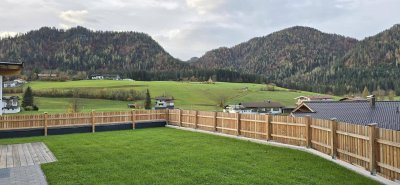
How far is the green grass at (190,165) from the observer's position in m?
9.49

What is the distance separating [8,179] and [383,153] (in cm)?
1044

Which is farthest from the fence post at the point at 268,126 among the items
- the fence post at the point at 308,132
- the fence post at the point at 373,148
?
the fence post at the point at 373,148

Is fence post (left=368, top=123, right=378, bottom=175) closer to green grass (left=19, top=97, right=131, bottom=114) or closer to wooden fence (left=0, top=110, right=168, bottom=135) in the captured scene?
wooden fence (left=0, top=110, right=168, bottom=135)

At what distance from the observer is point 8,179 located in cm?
966

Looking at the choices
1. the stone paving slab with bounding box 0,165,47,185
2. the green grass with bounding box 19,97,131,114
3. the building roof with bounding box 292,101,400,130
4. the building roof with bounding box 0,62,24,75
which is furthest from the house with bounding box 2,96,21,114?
the stone paving slab with bounding box 0,165,47,185

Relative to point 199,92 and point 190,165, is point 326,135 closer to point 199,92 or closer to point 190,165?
point 190,165

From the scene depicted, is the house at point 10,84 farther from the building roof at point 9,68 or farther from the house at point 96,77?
the building roof at point 9,68

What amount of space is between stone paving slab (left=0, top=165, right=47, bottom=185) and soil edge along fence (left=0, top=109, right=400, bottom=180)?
921 centimetres

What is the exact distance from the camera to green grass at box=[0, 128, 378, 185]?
9.49 m

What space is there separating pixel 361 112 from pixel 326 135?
50.9ft

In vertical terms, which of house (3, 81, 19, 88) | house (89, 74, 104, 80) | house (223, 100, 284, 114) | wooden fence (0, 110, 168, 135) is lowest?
house (223, 100, 284, 114)

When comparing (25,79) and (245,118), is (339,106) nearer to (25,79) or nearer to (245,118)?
(245,118)

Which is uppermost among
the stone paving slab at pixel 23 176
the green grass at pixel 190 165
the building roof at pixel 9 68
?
the building roof at pixel 9 68

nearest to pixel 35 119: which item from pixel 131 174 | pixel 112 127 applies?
pixel 112 127
